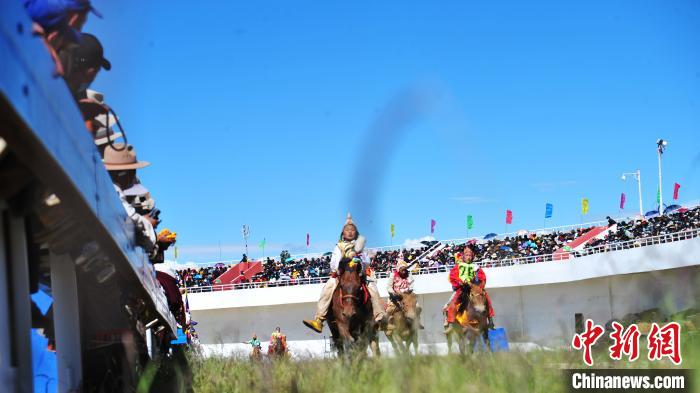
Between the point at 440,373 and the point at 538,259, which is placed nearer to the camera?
the point at 440,373

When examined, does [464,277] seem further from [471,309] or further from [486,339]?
[486,339]

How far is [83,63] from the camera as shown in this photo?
347 cm

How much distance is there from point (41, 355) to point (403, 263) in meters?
11.8

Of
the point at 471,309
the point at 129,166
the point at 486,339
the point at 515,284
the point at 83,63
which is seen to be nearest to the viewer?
the point at 83,63

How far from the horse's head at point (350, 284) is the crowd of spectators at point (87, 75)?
14.8 feet

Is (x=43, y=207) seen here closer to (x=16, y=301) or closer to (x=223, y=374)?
(x=16, y=301)

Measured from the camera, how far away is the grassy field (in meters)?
3.51

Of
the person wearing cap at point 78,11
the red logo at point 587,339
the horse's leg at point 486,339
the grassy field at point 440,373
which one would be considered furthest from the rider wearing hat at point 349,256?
the person wearing cap at point 78,11

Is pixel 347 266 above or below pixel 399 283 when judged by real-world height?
above

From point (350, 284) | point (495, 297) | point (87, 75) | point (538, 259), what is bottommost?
point (495, 297)

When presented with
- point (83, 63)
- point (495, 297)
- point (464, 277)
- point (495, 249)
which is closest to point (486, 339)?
point (464, 277)

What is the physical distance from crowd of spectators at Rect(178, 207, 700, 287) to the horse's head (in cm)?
1739

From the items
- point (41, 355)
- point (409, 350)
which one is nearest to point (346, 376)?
point (409, 350)

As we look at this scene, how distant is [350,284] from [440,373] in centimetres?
630
